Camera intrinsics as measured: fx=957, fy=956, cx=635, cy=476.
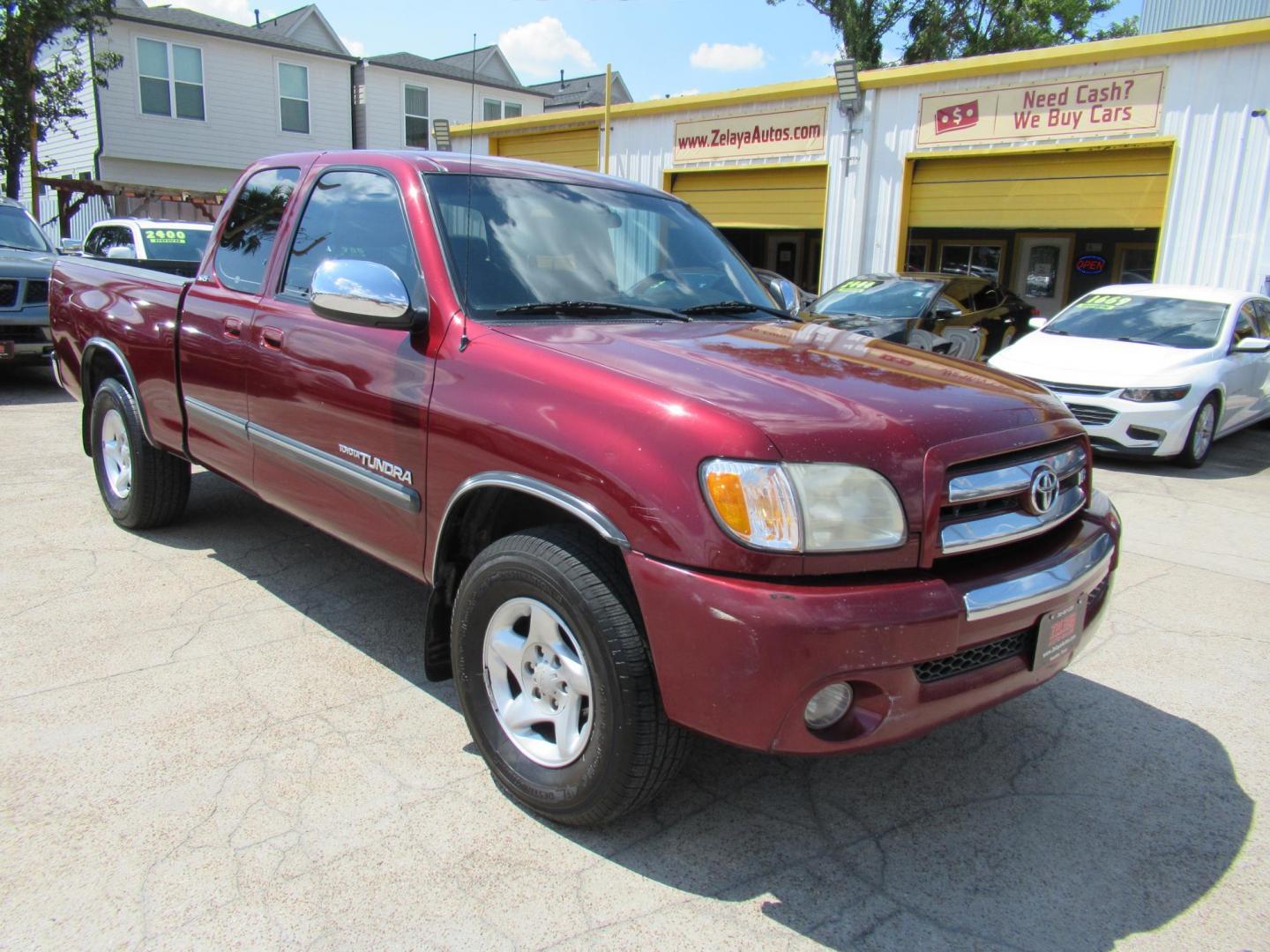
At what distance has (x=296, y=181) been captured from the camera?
13.1ft

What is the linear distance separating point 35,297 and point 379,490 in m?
8.54

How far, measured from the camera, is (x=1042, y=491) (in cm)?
266

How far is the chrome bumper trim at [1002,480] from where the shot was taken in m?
2.44

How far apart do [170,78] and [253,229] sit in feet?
82.5

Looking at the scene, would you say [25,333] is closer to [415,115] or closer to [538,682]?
[538,682]

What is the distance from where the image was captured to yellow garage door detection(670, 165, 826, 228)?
16.3 m

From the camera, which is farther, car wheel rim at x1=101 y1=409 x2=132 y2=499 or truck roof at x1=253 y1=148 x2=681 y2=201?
car wheel rim at x1=101 y1=409 x2=132 y2=499

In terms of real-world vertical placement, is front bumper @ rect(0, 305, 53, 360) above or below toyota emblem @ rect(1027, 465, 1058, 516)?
below

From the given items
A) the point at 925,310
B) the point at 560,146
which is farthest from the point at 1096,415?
the point at 560,146

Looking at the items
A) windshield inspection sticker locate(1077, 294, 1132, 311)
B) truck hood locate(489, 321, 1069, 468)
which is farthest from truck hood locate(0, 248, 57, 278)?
windshield inspection sticker locate(1077, 294, 1132, 311)

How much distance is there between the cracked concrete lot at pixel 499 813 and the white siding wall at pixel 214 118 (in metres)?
24.5

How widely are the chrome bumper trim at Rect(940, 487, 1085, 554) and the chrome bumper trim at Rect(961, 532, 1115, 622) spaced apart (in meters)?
0.11

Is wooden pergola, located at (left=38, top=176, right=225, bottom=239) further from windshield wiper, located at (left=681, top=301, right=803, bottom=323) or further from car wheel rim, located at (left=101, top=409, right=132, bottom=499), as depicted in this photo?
windshield wiper, located at (left=681, top=301, right=803, bottom=323)

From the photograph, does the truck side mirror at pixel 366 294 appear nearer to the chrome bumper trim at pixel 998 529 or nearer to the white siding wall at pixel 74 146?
the chrome bumper trim at pixel 998 529
